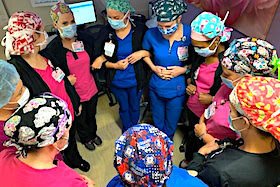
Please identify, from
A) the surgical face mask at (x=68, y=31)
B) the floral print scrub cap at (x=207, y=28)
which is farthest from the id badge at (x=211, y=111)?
the surgical face mask at (x=68, y=31)

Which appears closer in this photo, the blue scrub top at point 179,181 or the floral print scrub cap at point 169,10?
the blue scrub top at point 179,181

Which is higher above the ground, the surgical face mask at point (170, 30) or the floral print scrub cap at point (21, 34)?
the floral print scrub cap at point (21, 34)

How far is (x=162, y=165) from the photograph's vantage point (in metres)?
0.95

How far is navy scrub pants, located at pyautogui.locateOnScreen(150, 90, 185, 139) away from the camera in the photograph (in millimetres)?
2211

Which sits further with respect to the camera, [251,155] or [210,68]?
[210,68]

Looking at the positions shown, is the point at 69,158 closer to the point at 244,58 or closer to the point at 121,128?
the point at 121,128

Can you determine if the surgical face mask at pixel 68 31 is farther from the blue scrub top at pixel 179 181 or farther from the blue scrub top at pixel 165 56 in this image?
the blue scrub top at pixel 179 181

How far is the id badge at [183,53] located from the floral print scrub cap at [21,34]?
0.99 metres

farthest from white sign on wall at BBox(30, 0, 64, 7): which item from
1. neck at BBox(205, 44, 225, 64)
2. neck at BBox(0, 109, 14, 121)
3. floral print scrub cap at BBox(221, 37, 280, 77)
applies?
floral print scrub cap at BBox(221, 37, 280, 77)

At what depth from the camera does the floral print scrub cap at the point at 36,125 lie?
3.60 ft

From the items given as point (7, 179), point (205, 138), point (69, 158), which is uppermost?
point (7, 179)

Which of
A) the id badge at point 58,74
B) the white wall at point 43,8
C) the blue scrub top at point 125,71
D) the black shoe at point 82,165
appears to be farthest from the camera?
the white wall at point 43,8

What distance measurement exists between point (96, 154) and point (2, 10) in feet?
6.00

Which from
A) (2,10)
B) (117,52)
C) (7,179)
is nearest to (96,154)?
(117,52)
